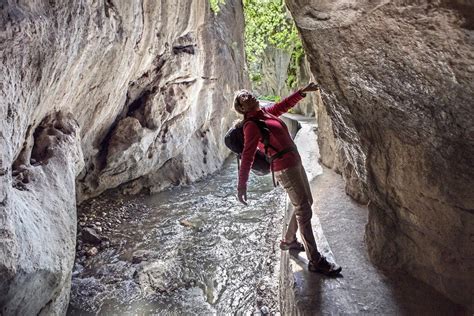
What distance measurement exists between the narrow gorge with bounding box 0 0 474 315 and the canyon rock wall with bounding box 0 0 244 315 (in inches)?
1.3

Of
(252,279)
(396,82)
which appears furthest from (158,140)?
(396,82)

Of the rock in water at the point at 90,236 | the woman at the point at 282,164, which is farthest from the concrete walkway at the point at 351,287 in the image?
the rock in water at the point at 90,236

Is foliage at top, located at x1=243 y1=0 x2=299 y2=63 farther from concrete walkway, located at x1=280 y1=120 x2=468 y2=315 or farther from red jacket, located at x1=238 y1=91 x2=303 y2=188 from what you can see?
red jacket, located at x1=238 y1=91 x2=303 y2=188

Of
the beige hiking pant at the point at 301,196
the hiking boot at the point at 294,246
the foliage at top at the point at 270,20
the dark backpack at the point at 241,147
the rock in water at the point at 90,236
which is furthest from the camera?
the foliage at top at the point at 270,20

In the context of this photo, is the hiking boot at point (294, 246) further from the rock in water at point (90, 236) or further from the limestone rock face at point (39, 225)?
the rock in water at point (90, 236)

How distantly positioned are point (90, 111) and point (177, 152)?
177 inches

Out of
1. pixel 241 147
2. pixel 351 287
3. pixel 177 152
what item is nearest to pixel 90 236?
pixel 241 147

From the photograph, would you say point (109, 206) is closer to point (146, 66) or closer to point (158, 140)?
point (158, 140)

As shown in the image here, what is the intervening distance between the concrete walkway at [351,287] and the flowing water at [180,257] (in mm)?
1561

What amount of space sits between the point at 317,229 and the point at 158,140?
717 centimetres

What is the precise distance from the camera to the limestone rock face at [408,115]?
7.81ft

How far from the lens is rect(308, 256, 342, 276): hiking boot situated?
12.6 feet

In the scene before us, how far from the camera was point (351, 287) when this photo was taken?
3656 millimetres

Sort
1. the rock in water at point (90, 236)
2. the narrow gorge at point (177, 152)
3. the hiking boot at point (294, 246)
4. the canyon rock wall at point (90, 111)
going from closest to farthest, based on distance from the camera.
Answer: the narrow gorge at point (177, 152) → the canyon rock wall at point (90, 111) → the hiking boot at point (294, 246) → the rock in water at point (90, 236)
